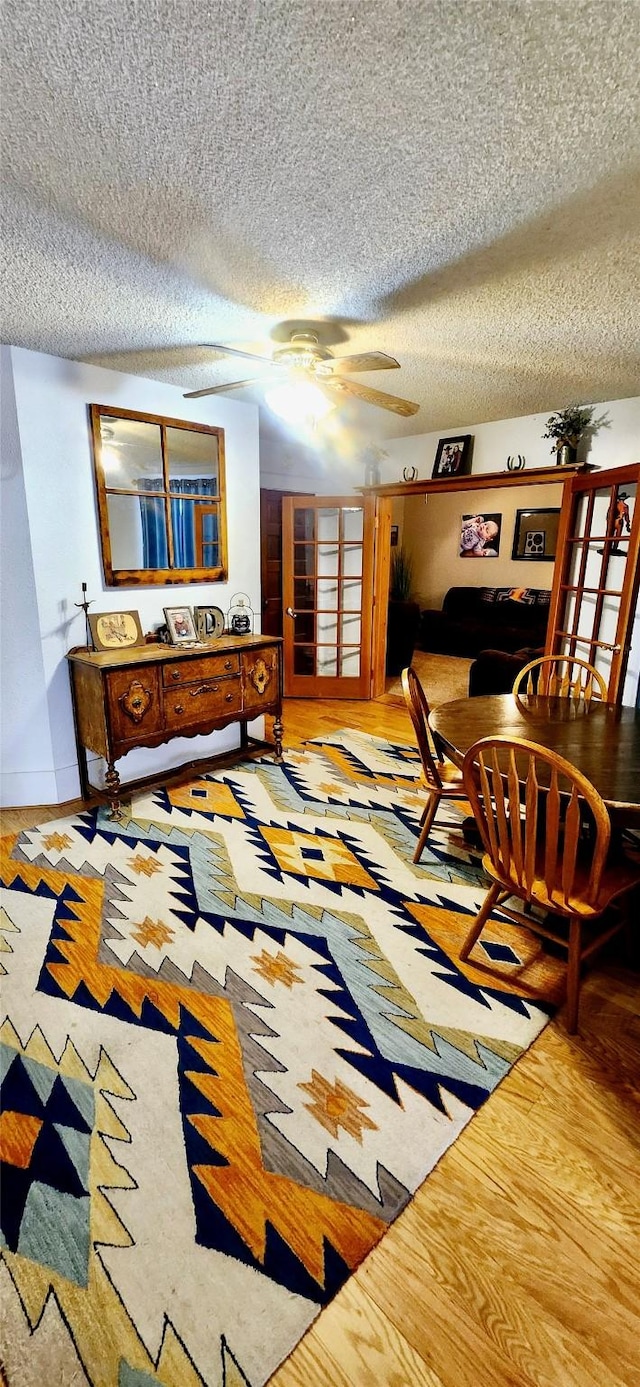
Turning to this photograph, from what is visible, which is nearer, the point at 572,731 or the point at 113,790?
the point at 572,731

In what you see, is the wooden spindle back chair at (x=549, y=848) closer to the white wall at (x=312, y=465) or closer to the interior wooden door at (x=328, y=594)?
the interior wooden door at (x=328, y=594)

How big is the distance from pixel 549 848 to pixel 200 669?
2.09 meters

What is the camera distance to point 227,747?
13.0 ft

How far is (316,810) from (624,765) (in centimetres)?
162

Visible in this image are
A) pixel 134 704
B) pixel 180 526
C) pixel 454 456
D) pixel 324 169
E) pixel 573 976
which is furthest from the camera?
pixel 454 456

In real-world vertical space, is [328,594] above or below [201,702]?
above

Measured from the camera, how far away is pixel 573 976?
1659 millimetres

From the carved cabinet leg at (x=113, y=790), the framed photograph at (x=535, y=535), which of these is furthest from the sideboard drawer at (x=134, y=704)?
the framed photograph at (x=535, y=535)

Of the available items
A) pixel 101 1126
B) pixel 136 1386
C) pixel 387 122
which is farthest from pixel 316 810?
pixel 387 122

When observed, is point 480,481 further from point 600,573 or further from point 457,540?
point 457,540

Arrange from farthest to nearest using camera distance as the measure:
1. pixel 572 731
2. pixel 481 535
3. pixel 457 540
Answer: pixel 457 540, pixel 481 535, pixel 572 731

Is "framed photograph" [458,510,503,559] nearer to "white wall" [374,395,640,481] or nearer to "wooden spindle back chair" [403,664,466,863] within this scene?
"white wall" [374,395,640,481]

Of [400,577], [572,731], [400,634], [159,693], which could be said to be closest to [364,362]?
[572,731]

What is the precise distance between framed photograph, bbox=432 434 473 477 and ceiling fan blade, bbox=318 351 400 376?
7.77ft
